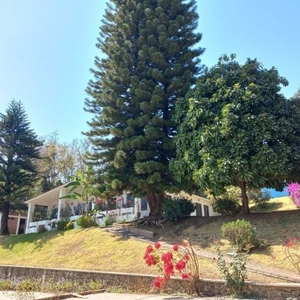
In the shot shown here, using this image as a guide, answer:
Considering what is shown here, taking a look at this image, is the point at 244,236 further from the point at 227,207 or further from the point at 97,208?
the point at 97,208

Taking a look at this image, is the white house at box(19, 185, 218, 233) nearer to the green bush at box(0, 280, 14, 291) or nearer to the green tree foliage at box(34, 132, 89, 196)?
the green bush at box(0, 280, 14, 291)

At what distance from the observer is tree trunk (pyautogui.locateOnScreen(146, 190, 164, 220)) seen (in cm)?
1501

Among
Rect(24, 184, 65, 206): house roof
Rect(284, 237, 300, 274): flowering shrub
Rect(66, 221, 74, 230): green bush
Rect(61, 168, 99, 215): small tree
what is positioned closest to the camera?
Rect(284, 237, 300, 274): flowering shrub

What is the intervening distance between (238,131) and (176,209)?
516cm

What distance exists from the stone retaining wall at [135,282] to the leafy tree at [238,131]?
4638mm

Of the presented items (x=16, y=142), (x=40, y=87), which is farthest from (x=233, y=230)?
(x=16, y=142)

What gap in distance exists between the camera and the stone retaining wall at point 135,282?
611 centimetres

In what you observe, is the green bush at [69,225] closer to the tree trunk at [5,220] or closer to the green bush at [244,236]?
the tree trunk at [5,220]

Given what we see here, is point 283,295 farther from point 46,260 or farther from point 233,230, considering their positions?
point 46,260

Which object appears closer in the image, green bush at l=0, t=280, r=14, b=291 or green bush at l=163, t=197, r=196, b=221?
green bush at l=0, t=280, r=14, b=291

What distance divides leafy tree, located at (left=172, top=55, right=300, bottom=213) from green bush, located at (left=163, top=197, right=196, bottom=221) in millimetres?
2052

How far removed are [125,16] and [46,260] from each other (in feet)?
47.6

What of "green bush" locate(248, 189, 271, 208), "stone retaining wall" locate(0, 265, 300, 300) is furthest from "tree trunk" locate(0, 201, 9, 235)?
"green bush" locate(248, 189, 271, 208)

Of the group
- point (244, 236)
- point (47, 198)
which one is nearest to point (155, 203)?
point (244, 236)
